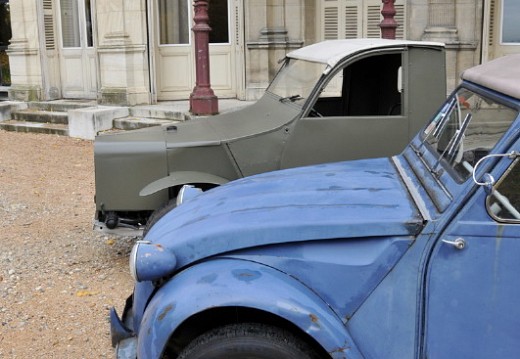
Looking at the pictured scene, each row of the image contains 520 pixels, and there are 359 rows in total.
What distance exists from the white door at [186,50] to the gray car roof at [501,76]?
9865 mm

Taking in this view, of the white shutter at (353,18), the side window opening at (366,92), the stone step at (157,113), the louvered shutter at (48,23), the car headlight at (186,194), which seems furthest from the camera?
the louvered shutter at (48,23)

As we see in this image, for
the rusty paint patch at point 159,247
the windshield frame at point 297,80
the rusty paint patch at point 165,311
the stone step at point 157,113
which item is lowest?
the stone step at point 157,113

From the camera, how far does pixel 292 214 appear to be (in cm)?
279

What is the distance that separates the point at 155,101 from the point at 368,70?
7.95 meters

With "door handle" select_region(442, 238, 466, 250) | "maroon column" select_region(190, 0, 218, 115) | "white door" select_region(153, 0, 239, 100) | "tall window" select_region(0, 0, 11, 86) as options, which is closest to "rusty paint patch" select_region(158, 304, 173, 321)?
"door handle" select_region(442, 238, 466, 250)

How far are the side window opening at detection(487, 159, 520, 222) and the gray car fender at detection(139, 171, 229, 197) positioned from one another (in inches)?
109

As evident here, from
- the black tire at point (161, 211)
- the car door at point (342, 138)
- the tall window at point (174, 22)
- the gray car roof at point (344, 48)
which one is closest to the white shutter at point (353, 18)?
the tall window at point (174, 22)

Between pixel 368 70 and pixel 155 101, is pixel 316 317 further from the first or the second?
pixel 155 101

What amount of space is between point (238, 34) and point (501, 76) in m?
10.4

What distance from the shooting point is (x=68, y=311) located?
4.67m

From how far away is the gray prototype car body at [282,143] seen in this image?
5023 mm

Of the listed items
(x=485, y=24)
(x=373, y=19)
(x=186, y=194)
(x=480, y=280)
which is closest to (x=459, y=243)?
(x=480, y=280)

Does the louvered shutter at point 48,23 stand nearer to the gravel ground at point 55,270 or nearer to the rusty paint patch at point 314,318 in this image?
the gravel ground at point 55,270

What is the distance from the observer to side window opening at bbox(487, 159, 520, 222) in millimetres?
2449
